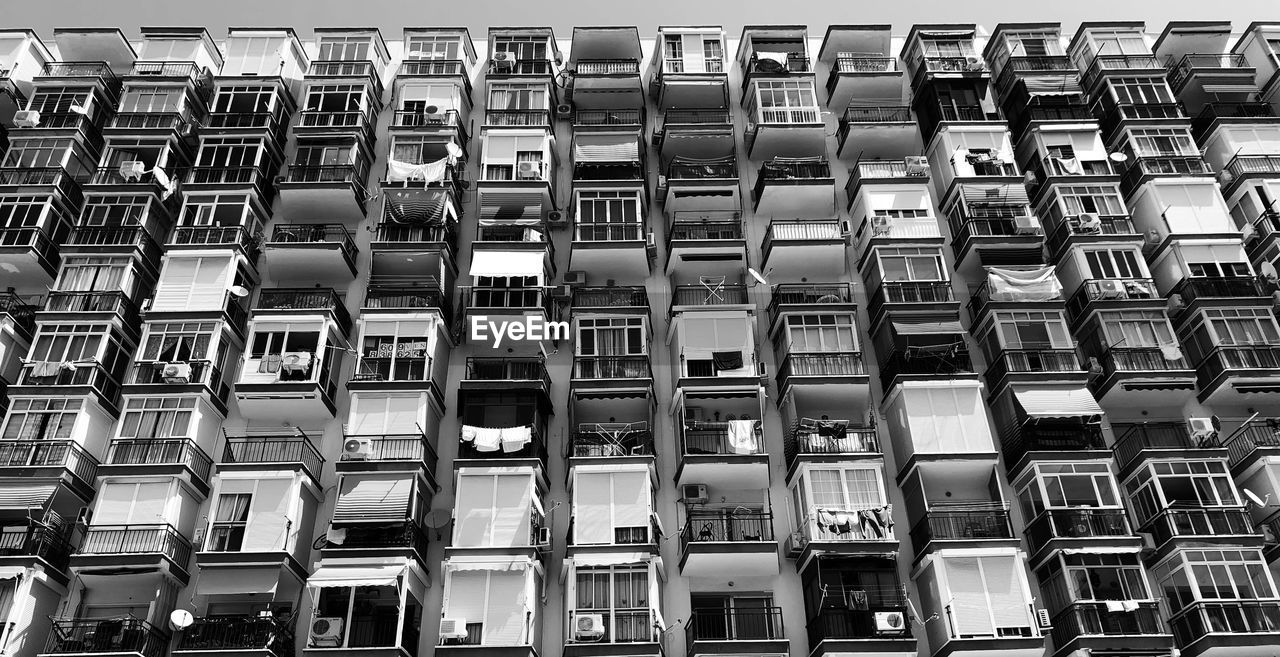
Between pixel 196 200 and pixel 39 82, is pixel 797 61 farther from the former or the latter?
pixel 39 82

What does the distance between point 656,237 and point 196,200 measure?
1886 centimetres

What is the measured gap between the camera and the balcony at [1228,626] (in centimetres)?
3288

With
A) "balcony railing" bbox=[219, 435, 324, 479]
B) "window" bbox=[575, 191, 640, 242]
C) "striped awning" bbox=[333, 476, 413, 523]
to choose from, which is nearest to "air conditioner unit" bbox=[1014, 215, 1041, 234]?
"window" bbox=[575, 191, 640, 242]

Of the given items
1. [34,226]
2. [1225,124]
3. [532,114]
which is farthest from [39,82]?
[1225,124]

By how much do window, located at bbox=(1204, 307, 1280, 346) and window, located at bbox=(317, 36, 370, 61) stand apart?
3778cm

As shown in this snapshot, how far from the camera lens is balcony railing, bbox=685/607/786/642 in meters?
34.5

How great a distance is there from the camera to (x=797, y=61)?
50906 millimetres

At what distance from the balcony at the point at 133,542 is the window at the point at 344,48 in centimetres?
2448

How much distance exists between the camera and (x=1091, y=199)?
45.0m

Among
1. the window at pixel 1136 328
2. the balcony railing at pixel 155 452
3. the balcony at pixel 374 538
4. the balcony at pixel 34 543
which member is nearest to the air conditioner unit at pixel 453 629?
the balcony at pixel 374 538

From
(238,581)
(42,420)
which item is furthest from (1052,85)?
(42,420)

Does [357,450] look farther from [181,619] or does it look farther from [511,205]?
[511,205]

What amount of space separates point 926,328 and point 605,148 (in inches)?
629

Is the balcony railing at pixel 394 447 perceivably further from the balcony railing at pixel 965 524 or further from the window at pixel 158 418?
the balcony railing at pixel 965 524
